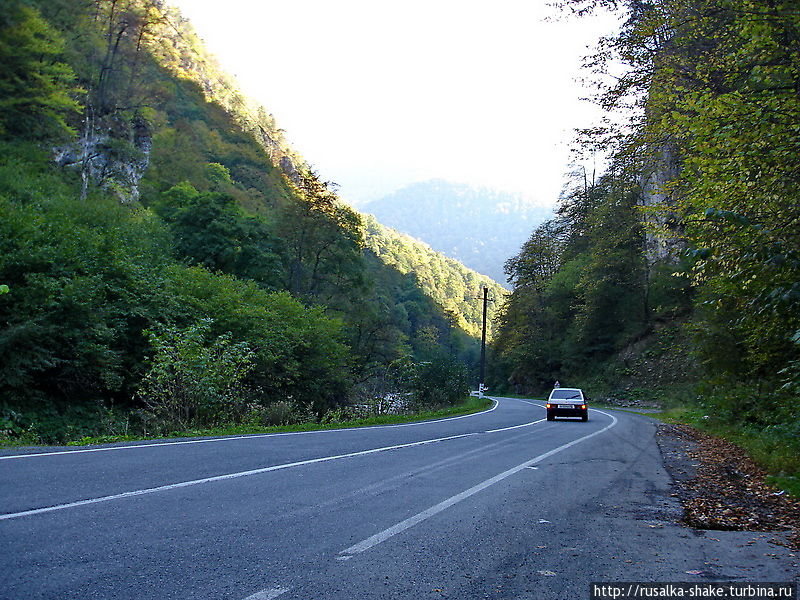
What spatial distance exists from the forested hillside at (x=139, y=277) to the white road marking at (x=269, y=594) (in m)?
10.3

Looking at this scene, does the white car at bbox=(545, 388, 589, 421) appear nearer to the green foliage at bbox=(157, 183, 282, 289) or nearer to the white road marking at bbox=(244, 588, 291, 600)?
the green foliage at bbox=(157, 183, 282, 289)

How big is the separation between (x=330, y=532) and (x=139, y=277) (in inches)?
793

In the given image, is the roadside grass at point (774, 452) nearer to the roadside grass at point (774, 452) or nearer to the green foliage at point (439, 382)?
the roadside grass at point (774, 452)

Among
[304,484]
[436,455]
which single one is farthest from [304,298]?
[304,484]

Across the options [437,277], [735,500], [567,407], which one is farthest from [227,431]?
[437,277]

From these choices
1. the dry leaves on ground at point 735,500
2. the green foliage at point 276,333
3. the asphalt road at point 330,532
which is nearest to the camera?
the asphalt road at point 330,532

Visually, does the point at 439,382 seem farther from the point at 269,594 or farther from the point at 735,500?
the point at 269,594

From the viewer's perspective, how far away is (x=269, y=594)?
3875mm

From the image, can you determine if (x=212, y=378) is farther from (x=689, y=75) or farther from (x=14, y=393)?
(x=689, y=75)

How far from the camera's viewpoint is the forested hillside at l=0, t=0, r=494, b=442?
18.1m

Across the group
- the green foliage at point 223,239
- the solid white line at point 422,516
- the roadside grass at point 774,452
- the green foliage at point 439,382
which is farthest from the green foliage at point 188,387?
the green foliage at point 223,239

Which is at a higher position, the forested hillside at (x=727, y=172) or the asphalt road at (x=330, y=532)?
the forested hillside at (x=727, y=172)

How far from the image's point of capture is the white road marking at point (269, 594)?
3.81 metres

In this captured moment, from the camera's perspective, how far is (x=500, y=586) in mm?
4273
